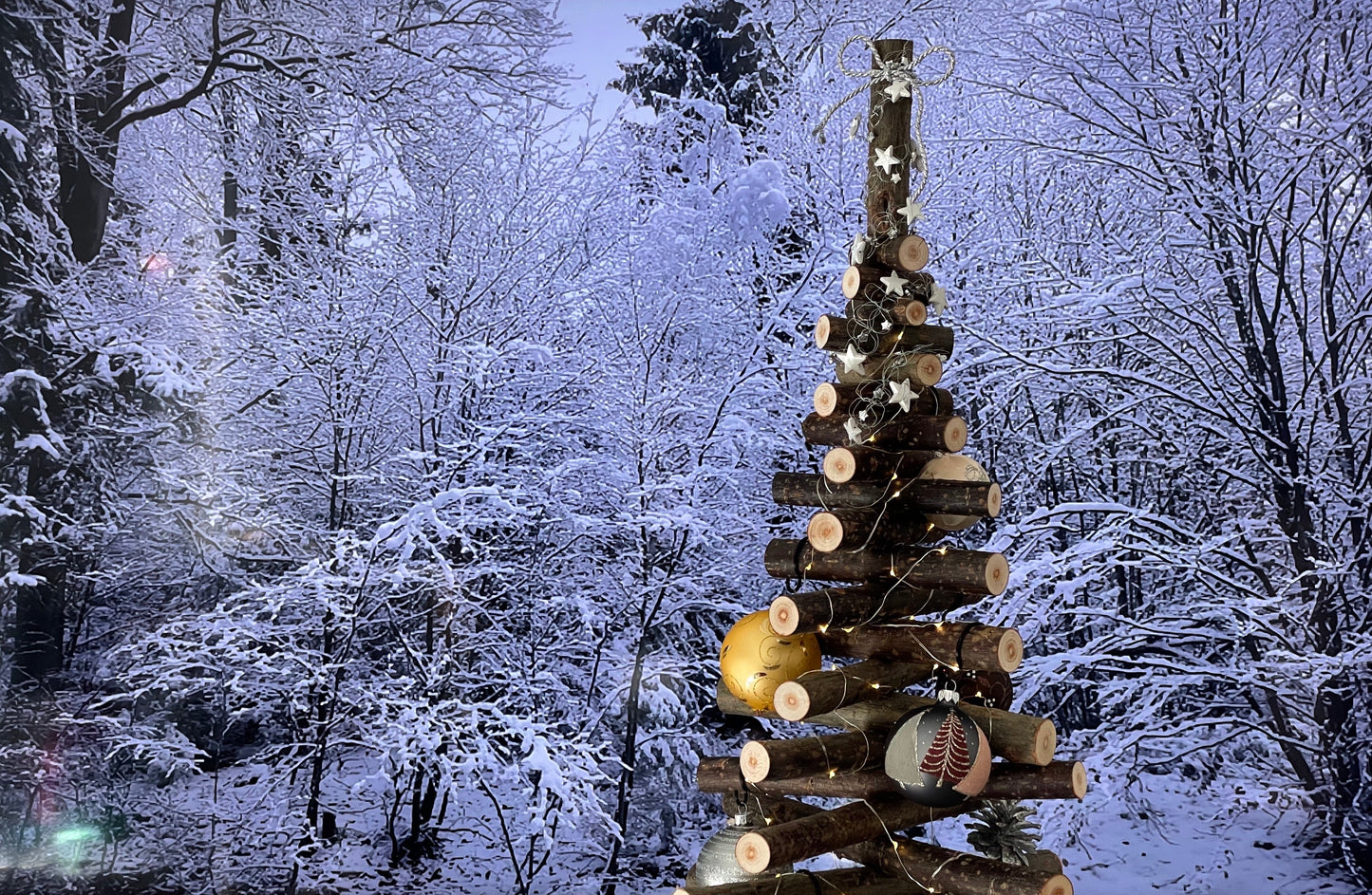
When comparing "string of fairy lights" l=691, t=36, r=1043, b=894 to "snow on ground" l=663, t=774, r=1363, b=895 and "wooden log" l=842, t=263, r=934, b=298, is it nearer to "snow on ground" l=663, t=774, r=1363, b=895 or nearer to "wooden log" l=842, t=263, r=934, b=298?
"wooden log" l=842, t=263, r=934, b=298

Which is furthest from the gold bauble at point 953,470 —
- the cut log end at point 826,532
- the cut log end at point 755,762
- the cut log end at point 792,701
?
the cut log end at point 755,762

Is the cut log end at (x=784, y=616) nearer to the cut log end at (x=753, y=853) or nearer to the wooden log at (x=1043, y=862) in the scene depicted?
the cut log end at (x=753, y=853)

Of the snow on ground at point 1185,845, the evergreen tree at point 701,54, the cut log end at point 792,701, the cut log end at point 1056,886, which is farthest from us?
the evergreen tree at point 701,54

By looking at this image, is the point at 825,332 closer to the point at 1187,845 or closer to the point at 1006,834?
the point at 1006,834

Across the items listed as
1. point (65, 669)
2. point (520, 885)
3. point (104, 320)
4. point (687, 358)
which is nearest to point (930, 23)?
point (687, 358)

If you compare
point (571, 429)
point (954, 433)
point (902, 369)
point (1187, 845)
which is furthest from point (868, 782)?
point (1187, 845)

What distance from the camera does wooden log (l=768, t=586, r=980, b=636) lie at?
3227mm

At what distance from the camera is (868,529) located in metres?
3.33

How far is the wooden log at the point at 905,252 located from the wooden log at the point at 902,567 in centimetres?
94

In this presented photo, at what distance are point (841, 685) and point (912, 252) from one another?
4.82ft

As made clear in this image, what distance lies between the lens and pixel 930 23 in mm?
11773

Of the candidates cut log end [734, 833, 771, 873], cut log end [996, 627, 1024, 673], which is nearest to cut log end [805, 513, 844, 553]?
cut log end [996, 627, 1024, 673]

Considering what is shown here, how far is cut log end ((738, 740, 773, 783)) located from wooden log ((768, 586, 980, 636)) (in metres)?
0.38

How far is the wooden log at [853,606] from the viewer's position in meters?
3.23
